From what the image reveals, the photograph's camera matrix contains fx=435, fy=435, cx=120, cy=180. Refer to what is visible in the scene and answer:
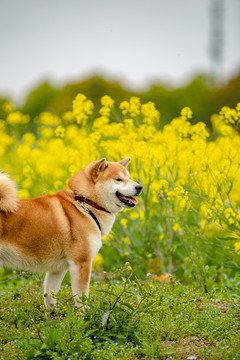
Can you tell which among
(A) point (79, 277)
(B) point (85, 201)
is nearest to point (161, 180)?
(B) point (85, 201)

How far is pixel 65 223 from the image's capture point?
4410 mm

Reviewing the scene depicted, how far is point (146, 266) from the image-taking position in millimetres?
6207

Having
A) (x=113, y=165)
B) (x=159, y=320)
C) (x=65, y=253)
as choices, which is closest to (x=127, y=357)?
(x=159, y=320)

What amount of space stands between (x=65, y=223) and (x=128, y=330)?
1.23 meters

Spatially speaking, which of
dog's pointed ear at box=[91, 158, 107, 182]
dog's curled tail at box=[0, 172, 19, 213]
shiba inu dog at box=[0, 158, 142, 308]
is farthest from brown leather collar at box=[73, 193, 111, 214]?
dog's curled tail at box=[0, 172, 19, 213]

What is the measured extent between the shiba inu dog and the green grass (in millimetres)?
327

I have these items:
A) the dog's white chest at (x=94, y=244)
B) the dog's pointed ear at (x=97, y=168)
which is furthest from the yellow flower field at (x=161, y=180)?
the dog's white chest at (x=94, y=244)

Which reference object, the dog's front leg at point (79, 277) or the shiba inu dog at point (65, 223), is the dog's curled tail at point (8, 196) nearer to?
the shiba inu dog at point (65, 223)

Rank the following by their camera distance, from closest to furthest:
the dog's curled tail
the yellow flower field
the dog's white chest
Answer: the dog's curled tail → the dog's white chest → the yellow flower field

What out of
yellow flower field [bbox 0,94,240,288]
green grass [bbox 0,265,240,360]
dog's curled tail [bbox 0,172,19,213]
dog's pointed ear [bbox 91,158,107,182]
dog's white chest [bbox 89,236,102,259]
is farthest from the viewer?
yellow flower field [bbox 0,94,240,288]

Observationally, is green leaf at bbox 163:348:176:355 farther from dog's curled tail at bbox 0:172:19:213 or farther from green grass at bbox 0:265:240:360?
dog's curled tail at bbox 0:172:19:213

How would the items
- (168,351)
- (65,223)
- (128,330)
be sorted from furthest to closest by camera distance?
(65,223) → (128,330) → (168,351)

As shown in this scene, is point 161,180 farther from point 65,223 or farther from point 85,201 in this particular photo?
point 65,223

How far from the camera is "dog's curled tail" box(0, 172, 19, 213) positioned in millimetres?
4223
